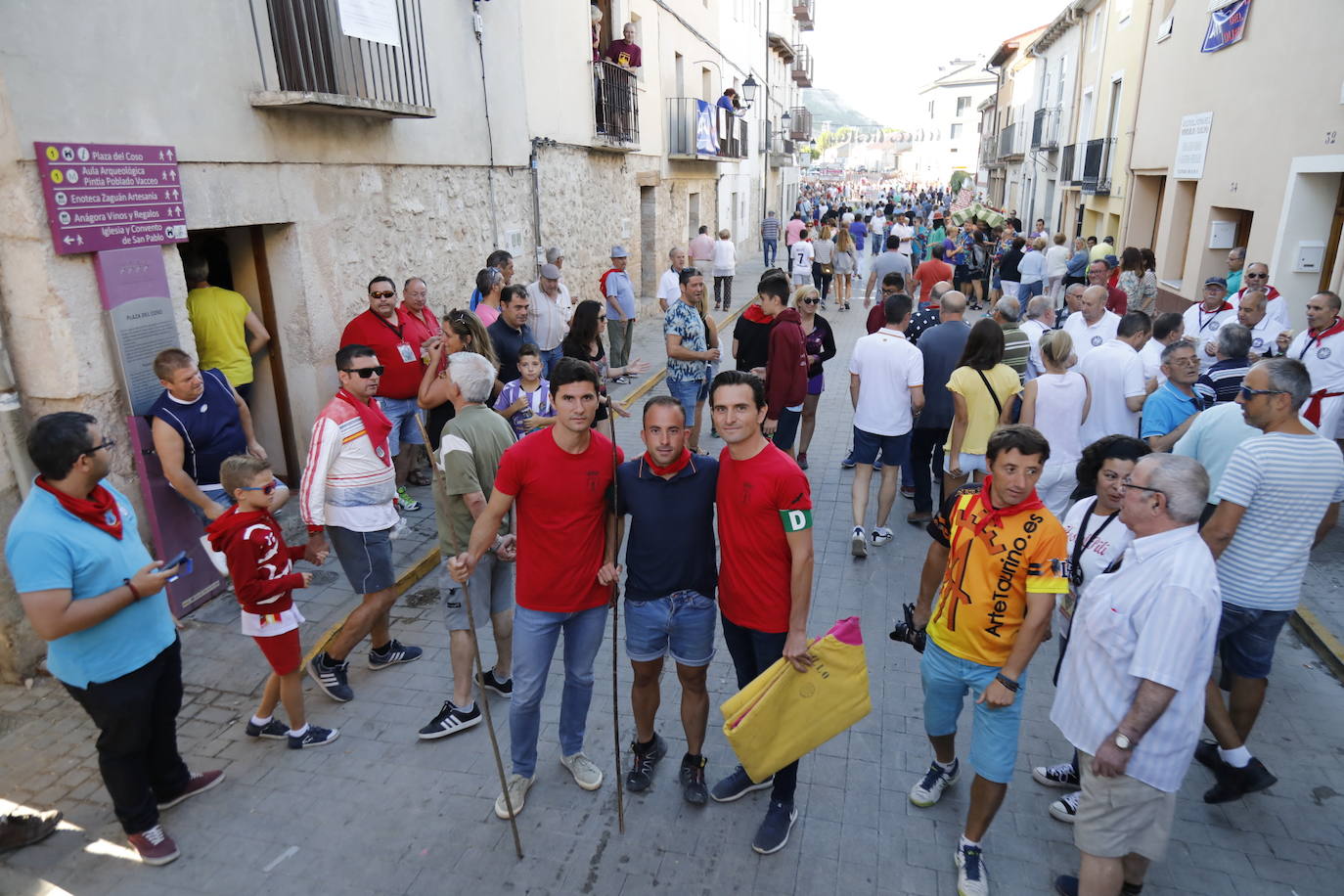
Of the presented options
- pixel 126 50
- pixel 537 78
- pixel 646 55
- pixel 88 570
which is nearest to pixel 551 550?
pixel 88 570

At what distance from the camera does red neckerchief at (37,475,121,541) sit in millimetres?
3086

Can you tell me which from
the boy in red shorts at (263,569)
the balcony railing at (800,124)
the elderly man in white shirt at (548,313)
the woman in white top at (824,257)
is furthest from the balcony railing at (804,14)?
the boy in red shorts at (263,569)

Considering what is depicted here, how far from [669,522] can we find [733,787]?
1.34m

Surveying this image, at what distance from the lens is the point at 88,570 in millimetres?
3104

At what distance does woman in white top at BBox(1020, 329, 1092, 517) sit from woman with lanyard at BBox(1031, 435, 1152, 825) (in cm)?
148

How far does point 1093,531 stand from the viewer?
3445 mm

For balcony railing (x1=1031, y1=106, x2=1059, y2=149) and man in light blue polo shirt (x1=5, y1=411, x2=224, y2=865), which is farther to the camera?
balcony railing (x1=1031, y1=106, x2=1059, y2=149)

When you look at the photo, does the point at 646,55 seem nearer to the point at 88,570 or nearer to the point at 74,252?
the point at 74,252

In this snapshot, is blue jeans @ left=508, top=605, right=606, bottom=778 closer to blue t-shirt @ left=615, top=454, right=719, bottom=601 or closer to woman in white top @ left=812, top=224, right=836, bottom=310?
blue t-shirt @ left=615, top=454, right=719, bottom=601

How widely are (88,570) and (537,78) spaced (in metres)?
9.27

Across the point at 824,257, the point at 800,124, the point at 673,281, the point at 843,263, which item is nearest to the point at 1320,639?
the point at 673,281

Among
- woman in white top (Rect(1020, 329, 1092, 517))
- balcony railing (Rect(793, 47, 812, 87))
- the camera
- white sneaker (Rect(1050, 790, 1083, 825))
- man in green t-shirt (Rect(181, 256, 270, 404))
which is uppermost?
balcony railing (Rect(793, 47, 812, 87))

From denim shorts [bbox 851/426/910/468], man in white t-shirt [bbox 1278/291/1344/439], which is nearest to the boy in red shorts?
denim shorts [bbox 851/426/910/468]

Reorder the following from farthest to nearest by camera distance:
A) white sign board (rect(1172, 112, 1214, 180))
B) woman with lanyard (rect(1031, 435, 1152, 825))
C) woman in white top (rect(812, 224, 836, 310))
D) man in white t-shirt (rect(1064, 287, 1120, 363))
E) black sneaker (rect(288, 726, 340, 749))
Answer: woman in white top (rect(812, 224, 836, 310)) < white sign board (rect(1172, 112, 1214, 180)) < man in white t-shirt (rect(1064, 287, 1120, 363)) < black sneaker (rect(288, 726, 340, 749)) < woman with lanyard (rect(1031, 435, 1152, 825))
